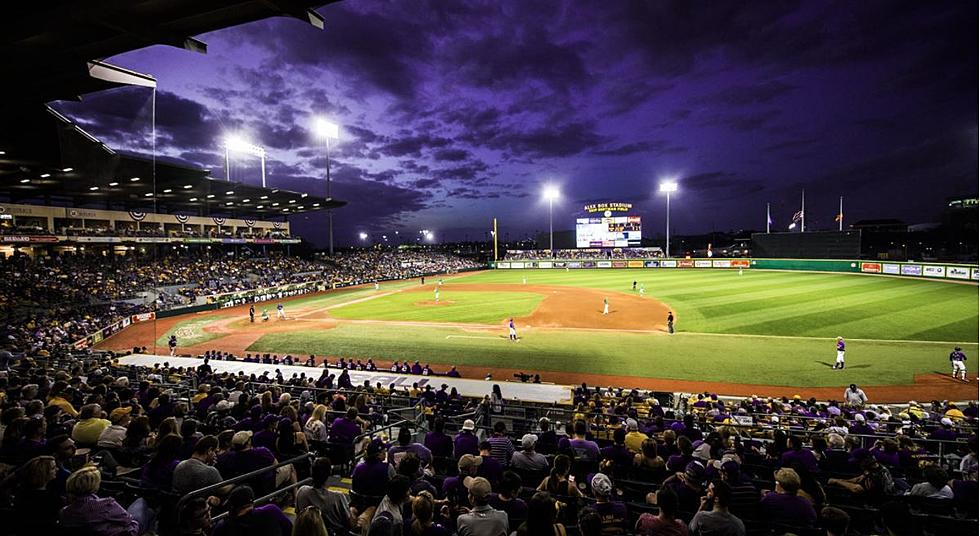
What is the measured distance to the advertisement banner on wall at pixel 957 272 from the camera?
42.0 metres

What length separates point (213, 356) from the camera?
69.2ft

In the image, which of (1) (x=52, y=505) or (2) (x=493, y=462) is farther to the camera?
(2) (x=493, y=462)

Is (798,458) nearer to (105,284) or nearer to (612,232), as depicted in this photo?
(105,284)

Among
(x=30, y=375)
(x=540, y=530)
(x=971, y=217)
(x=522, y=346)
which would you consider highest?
(x=971, y=217)

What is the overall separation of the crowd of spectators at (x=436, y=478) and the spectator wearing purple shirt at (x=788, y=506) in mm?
14

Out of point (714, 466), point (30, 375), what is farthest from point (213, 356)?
point (714, 466)

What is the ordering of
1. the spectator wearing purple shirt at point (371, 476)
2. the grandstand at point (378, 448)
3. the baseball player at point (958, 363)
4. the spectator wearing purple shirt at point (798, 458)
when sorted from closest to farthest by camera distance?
the grandstand at point (378, 448) → the spectator wearing purple shirt at point (371, 476) → the spectator wearing purple shirt at point (798, 458) → the baseball player at point (958, 363)

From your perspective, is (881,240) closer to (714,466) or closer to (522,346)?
(522,346)

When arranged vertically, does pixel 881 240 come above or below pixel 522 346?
above

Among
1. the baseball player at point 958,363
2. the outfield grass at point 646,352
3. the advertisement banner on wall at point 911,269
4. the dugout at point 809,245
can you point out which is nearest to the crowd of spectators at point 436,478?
the outfield grass at point 646,352

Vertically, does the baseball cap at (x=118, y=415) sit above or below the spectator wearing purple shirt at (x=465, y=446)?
above

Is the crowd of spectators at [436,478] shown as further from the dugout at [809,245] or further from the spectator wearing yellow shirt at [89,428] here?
the dugout at [809,245]

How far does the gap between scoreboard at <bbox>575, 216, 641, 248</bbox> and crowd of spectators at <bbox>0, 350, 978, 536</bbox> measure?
78472mm

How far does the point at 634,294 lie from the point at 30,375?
40306 mm
